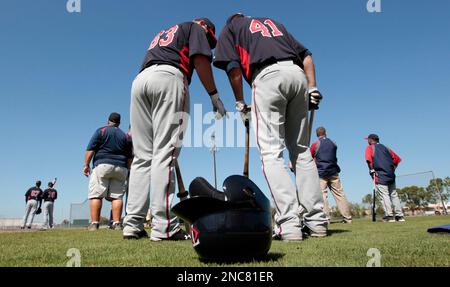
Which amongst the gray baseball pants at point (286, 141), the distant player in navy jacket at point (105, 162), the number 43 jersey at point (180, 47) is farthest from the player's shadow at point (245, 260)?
the distant player in navy jacket at point (105, 162)

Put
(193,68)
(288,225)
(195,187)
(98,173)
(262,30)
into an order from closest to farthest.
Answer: (195,187)
(288,225)
(262,30)
(193,68)
(98,173)

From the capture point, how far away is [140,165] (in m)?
3.58

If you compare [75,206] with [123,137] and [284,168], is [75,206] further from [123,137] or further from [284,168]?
[284,168]

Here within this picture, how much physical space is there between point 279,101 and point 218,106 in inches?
31.7

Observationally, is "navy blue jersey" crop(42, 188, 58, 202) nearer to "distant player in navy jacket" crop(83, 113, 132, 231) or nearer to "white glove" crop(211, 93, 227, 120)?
"distant player in navy jacket" crop(83, 113, 132, 231)

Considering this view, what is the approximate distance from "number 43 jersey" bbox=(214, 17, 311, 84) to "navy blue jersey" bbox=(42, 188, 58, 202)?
14383 mm

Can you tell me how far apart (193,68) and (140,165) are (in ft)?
4.31

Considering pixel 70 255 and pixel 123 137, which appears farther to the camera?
pixel 123 137

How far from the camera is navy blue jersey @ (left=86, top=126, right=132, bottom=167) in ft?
20.1

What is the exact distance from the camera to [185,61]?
3.71m

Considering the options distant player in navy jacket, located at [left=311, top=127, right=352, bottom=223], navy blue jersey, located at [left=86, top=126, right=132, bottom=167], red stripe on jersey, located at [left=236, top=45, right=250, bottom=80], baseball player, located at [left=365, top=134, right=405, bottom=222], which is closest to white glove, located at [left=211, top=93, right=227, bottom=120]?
red stripe on jersey, located at [left=236, top=45, right=250, bottom=80]

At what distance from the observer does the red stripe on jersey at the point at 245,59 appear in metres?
3.44

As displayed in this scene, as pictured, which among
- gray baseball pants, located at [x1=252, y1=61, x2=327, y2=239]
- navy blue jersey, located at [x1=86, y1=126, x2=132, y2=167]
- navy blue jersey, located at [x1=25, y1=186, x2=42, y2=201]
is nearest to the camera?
gray baseball pants, located at [x1=252, y1=61, x2=327, y2=239]
